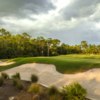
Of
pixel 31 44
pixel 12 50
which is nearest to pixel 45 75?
pixel 12 50

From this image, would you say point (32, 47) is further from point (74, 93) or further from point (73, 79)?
point (74, 93)

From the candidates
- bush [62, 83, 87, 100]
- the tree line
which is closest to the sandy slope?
bush [62, 83, 87, 100]

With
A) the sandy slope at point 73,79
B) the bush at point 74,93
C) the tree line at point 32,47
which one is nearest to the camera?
the bush at point 74,93

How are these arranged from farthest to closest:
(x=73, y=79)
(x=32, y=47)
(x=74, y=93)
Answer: (x=32, y=47) → (x=73, y=79) → (x=74, y=93)

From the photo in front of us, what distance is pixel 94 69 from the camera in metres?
23.0

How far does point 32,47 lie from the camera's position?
87.6 m

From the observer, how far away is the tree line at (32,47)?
78.2m

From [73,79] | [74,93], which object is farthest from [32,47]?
[74,93]

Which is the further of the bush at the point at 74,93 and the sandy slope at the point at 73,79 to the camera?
the sandy slope at the point at 73,79

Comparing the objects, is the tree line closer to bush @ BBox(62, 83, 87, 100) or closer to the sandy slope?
the sandy slope

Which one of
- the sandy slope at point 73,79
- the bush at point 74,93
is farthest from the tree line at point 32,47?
the bush at point 74,93

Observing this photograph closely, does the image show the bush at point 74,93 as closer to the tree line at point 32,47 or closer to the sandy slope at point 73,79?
the sandy slope at point 73,79

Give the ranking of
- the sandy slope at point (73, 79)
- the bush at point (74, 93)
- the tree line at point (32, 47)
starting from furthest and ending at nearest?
the tree line at point (32, 47), the sandy slope at point (73, 79), the bush at point (74, 93)

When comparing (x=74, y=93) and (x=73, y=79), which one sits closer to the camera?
(x=74, y=93)
